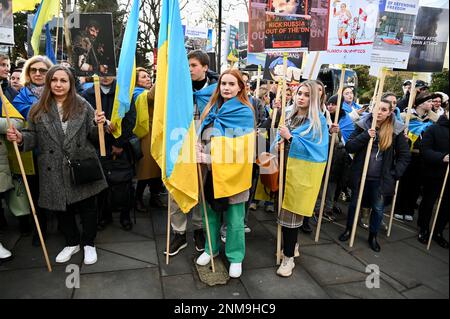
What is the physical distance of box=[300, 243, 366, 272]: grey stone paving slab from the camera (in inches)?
135

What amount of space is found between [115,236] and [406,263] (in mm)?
3285

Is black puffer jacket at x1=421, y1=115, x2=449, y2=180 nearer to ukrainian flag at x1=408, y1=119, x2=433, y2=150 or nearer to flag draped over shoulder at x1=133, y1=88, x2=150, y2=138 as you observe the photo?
ukrainian flag at x1=408, y1=119, x2=433, y2=150

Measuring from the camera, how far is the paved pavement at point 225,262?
9.13 feet

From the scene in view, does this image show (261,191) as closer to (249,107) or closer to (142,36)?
(249,107)

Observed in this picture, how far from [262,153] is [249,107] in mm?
667

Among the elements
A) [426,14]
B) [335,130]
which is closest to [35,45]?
[335,130]

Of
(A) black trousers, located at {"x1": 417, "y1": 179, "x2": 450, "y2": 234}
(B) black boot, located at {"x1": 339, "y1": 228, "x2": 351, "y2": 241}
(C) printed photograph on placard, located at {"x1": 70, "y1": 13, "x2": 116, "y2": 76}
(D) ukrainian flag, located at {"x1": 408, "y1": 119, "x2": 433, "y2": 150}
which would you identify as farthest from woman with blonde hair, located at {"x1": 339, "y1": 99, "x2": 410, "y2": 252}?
(C) printed photograph on placard, located at {"x1": 70, "y1": 13, "x2": 116, "y2": 76}

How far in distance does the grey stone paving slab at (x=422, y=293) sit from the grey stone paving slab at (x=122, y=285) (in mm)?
2027

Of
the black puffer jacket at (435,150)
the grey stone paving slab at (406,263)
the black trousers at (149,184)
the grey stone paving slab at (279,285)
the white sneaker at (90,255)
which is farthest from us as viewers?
the black trousers at (149,184)

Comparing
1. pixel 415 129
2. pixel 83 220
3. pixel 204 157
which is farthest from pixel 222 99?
pixel 415 129

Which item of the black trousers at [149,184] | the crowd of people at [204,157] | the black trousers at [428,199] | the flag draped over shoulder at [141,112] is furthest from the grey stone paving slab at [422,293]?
the black trousers at [149,184]

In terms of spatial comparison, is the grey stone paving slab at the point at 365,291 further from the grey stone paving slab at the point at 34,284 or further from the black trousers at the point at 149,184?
the black trousers at the point at 149,184

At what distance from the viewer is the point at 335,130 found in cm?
389

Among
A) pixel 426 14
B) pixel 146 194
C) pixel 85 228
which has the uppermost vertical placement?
pixel 426 14
